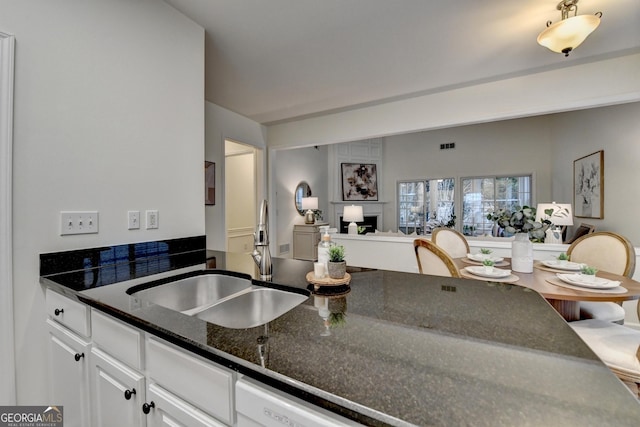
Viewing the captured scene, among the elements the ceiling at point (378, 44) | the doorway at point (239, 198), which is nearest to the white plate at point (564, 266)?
the ceiling at point (378, 44)

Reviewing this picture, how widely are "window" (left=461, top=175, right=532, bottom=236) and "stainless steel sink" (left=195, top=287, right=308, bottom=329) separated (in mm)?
6518

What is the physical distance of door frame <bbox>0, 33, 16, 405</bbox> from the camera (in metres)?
1.22

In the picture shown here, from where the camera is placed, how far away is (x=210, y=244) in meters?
3.52

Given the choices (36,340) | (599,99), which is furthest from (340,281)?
(599,99)

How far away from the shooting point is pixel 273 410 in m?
0.59

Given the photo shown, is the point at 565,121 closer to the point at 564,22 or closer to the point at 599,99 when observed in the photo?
the point at 599,99

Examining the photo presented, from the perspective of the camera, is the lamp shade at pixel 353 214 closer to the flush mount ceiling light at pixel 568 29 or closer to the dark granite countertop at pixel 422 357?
the flush mount ceiling light at pixel 568 29

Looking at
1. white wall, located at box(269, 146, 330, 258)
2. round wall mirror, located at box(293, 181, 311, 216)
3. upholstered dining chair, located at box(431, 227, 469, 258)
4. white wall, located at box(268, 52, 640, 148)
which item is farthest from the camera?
round wall mirror, located at box(293, 181, 311, 216)

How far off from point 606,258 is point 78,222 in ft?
11.9

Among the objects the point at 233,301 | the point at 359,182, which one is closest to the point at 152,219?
the point at 233,301

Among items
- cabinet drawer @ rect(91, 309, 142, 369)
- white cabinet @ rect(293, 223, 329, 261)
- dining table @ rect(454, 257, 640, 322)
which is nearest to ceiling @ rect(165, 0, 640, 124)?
dining table @ rect(454, 257, 640, 322)

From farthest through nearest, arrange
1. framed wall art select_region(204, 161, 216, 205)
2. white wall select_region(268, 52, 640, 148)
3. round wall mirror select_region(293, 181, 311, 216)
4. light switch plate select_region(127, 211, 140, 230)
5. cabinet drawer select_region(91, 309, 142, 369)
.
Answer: round wall mirror select_region(293, 181, 311, 216), framed wall art select_region(204, 161, 216, 205), white wall select_region(268, 52, 640, 148), light switch plate select_region(127, 211, 140, 230), cabinet drawer select_region(91, 309, 142, 369)

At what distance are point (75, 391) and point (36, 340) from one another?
362mm

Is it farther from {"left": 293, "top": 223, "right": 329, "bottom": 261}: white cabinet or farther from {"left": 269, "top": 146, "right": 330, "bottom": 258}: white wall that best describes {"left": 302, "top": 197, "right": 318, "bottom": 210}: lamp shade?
{"left": 293, "top": 223, "right": 329, "bottom": 261}: white cabinet
